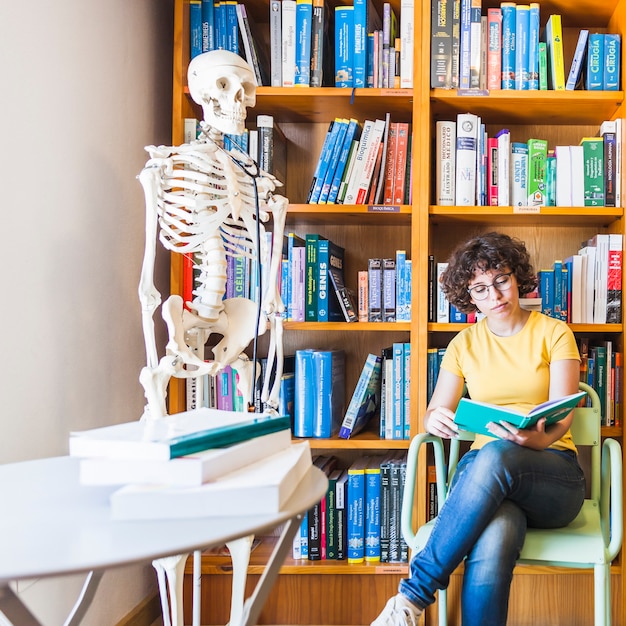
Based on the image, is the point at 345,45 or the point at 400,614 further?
the point at 345,45

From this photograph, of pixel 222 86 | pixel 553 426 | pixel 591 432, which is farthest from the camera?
pixel 591 432

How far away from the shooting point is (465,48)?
2.06 meters

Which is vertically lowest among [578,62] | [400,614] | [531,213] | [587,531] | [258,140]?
[400,614]

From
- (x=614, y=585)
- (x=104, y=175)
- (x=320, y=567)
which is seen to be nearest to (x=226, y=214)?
(x=104, y=175)

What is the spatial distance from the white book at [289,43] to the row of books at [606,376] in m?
1.20

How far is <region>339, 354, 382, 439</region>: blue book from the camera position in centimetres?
207

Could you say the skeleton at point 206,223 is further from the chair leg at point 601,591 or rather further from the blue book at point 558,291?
the blue book at point 558,291

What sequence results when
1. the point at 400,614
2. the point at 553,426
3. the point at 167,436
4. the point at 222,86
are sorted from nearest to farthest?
the point at 167,436 < the point at 400,614 < the point at 222,86 < the point at 553,426

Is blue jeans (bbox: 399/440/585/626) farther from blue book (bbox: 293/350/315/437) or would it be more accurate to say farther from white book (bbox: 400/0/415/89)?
white book (bbox: 400/0/415/89)

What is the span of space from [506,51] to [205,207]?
1.13 meters

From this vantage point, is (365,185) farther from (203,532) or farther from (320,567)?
(203,532)

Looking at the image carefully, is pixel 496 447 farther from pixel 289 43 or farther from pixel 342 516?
pixel 289 43

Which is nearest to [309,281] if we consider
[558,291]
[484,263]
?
[484,263]

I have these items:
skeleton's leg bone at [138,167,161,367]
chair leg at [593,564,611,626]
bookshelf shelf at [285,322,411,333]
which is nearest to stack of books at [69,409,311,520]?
skeleton's leg bone at [138,167,161,367]
